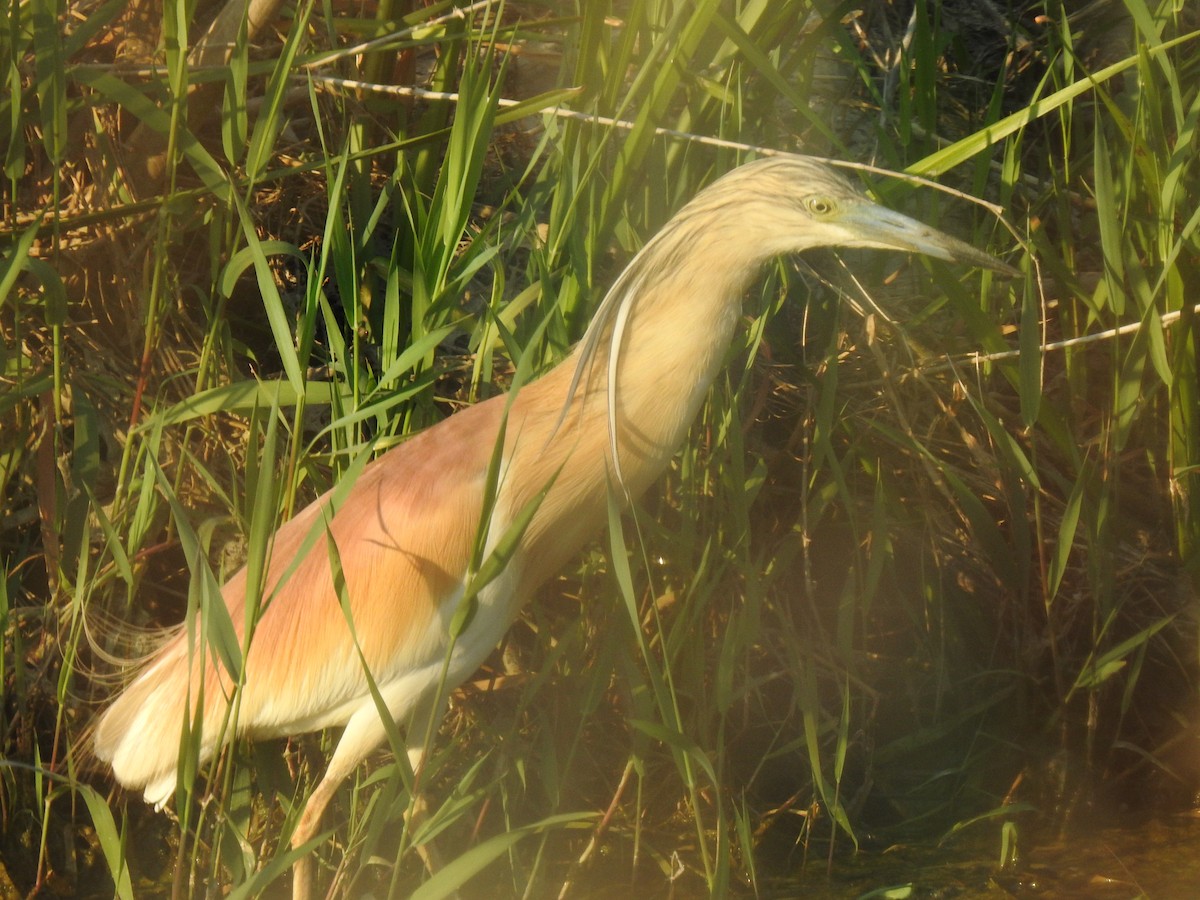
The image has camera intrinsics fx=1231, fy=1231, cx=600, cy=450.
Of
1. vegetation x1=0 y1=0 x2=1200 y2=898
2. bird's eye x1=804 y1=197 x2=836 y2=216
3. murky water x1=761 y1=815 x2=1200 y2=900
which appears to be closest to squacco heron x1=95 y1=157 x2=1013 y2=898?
bird's eye x1=804 y1=197 x2=836 y2=216

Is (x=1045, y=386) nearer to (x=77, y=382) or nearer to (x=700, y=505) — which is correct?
(x=700, y=505)

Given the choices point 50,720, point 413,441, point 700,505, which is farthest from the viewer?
point 50,720

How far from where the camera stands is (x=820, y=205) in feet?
5.74

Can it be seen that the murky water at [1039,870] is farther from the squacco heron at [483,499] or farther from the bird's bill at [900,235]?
the bird's bill at [900,235]

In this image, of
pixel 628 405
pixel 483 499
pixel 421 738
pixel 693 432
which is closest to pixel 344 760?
pixel 421 738

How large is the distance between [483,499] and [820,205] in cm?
64

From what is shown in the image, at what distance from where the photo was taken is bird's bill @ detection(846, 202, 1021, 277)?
5.64ft

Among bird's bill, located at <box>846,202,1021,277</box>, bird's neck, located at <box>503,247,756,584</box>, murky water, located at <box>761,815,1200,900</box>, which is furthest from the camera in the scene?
murky water, located at <box>761,815,1200,900</box>

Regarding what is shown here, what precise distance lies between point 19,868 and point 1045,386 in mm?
2211

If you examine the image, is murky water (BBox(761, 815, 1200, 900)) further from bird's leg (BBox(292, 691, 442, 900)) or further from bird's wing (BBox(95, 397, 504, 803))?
bird's wing (BBox(95, 397, 504, 803))

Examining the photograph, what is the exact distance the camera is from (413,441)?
203cm

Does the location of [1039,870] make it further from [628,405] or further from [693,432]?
[628,405]

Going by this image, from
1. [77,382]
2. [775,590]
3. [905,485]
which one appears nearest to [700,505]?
[775,590]

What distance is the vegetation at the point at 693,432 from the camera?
1.96 metres
